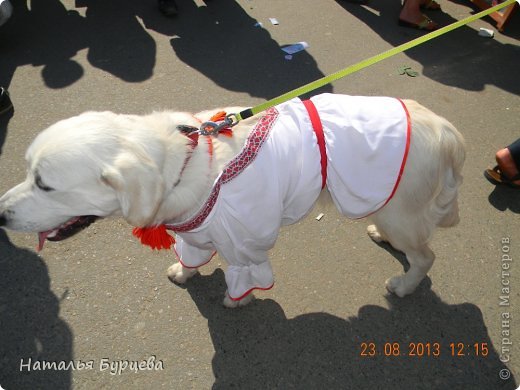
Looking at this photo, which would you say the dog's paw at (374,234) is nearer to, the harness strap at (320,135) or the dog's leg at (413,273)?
the dog's leg at (413,273)

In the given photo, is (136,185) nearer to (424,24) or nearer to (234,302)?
(234,302)

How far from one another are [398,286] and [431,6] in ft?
15.3

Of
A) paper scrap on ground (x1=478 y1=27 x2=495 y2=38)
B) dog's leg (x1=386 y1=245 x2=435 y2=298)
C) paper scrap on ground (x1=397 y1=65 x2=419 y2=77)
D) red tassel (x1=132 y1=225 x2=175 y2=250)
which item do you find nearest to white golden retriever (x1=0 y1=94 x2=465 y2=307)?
red tassel (x1=132 y1=225 x2=175 y2=250)

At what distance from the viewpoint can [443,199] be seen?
228cm

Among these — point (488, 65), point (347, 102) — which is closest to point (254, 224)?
point (347, 102)

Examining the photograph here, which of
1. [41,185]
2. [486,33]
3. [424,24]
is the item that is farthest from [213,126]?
[486,33]

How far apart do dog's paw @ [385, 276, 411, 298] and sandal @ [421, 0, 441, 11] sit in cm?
461

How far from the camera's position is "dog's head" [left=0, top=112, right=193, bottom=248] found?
1.75m

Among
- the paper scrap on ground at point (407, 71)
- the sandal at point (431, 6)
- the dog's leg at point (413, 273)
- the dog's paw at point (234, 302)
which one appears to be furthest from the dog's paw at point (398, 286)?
the sandal at point (431, 6)

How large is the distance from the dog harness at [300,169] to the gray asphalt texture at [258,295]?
45 centimetres

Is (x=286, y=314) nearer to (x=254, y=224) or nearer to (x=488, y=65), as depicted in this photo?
(x=254, y=224)

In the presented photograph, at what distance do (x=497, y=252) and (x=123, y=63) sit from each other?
422 cm

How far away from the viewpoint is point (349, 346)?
8.50 ft

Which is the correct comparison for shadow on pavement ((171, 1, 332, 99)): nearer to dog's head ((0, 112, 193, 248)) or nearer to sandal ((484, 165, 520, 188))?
sandal ((484, 165, 520, 188))
